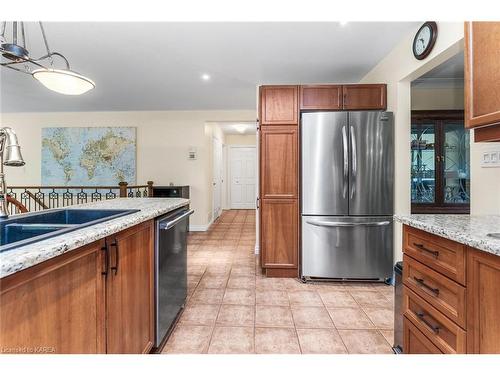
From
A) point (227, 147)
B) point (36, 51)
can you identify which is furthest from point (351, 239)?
point (227, 147)

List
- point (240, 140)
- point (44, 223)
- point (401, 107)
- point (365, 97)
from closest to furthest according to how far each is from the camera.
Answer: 1. point (44, 223)
2. point (401, 107)
3. point (365, 97)
4. point (240, 140)

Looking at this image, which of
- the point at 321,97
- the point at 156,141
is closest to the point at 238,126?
the point at 156,141

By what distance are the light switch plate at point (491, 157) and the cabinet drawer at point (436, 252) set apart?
2.69 ft

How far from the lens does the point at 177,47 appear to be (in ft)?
9.27

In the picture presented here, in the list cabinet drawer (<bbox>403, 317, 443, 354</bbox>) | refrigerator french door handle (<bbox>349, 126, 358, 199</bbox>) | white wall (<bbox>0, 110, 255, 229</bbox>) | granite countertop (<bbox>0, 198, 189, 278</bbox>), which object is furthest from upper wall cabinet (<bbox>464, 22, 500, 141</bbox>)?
white wall (<bbox>0, 110, 255, 229</bbox>)

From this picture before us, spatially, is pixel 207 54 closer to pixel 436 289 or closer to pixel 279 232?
pixel 279 232

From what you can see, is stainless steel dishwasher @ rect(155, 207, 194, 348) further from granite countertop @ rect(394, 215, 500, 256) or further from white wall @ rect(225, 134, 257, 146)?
white wall @ rect(225, 134, 257, 146)

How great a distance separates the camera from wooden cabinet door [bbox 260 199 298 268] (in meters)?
3.02

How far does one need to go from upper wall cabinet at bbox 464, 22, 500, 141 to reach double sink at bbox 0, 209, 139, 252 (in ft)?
6.01

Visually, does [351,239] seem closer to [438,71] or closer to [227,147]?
[438,71]

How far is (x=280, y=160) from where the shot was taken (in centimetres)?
301

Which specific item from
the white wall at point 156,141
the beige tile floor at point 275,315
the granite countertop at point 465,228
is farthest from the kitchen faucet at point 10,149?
the white wall at point 156,141

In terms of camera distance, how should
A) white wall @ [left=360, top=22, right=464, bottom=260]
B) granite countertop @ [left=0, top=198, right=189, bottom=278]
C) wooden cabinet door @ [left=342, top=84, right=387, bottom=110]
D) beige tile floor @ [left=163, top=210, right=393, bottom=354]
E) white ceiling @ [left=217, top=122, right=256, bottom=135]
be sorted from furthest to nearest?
white ceiling @ [left=217, top=122, right=256, bottom=135]
wooden cabinet door @ [left=342, top=84, right=387, bottom=110]
white wall @ [left=360, top=22, right=464, bottom=260]
beige tile floor @ [left=163, top=210, right=393, bottom=354]
granite countertop @ [left=0, top=198, right=189, bottom=278]

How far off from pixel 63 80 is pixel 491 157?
2793mm
